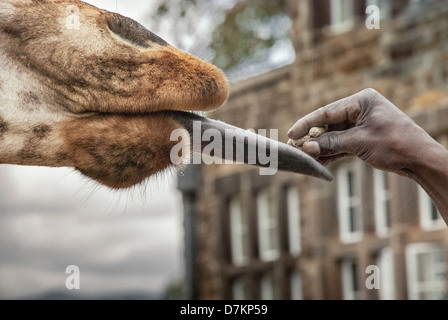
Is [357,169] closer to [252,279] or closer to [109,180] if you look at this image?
[252,279]

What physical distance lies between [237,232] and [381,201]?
11.7ft

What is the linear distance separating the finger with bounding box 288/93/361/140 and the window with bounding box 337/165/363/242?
9.49 metres

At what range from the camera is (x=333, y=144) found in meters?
2.09

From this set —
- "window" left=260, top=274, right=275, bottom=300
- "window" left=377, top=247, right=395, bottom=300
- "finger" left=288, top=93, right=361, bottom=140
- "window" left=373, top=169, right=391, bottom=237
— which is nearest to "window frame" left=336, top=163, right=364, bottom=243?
"window" left=373, top=169, right=391, bottom=237

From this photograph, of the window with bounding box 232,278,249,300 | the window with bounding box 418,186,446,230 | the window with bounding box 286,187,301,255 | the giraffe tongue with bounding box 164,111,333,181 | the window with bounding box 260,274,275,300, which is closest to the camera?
the giraffe tongue with bounding box 164,111,333,181

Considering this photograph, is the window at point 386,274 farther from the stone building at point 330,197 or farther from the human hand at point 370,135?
the human hand at point 370,135

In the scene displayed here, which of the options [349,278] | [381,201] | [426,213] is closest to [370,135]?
[426,213]

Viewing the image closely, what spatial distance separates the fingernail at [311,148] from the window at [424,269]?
825cm

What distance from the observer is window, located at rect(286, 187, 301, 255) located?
1283 centimetres

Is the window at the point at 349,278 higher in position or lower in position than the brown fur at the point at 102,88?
higher

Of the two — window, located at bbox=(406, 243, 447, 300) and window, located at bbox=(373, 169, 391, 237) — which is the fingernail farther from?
window, located at bbox=(373, 169, 391, 237)

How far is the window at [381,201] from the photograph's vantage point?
1091 centimetres

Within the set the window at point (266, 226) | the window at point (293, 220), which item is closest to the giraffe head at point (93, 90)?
the window at point (293, 220)
